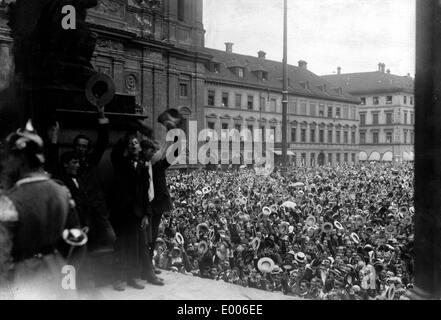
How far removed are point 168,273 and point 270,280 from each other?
228 cm

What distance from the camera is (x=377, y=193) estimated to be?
18.0 metres

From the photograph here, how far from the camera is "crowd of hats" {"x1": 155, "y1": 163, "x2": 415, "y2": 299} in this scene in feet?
26.0

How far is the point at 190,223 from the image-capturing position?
33.3 ft

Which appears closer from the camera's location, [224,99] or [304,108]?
[304,108]

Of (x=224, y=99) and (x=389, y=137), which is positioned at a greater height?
(x=224, y=99)

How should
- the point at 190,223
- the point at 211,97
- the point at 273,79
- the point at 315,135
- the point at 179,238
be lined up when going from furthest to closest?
the point at 211,97
the point at 273,79
the point at 315,135
the point at 190,223
the point at 179,238

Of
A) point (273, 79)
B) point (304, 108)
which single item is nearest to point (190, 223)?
point (304, 108)

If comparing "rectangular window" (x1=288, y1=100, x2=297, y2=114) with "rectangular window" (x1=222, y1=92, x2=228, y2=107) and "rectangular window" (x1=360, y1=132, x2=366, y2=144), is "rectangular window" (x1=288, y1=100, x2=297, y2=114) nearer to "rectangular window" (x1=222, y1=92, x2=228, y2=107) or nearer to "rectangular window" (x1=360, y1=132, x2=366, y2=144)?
"rectangular window" (x1=360, y1=132, x2=366, y2=144)

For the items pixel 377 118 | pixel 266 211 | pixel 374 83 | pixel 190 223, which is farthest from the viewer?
pixel 374 83

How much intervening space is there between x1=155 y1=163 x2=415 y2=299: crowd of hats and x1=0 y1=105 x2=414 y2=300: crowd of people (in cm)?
3

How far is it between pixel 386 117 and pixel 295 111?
345cm

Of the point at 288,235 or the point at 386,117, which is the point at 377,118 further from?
the point at 288,235

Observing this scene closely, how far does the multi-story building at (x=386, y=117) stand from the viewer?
15632mm
